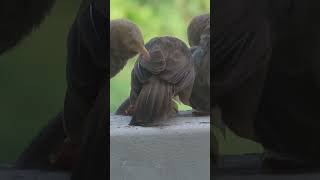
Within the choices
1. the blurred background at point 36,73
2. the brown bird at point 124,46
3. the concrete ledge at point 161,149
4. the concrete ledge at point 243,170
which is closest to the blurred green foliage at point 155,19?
the brown bird at point 124,46

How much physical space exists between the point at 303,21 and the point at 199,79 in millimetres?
808

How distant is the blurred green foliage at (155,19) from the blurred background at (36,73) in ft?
1.10

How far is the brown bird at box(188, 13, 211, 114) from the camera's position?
3619mm

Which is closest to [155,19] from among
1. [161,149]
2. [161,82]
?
[161,82]

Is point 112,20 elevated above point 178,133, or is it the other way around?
point 112,20

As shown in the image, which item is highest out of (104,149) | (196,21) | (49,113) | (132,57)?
(196,21)

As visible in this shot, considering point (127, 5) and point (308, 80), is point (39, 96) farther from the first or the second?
point (308, 80)

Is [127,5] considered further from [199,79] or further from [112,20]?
[199,79]

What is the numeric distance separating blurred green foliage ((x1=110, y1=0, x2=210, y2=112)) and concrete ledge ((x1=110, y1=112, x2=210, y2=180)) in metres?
0.19

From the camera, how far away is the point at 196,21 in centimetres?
361

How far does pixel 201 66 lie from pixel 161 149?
1.95 ft

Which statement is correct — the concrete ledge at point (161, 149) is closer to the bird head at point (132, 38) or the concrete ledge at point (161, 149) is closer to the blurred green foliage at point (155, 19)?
the blurred green foliage at point (155, 19)

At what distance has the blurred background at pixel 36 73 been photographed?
11.8 feet

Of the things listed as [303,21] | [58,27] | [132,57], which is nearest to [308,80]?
[303,21]
